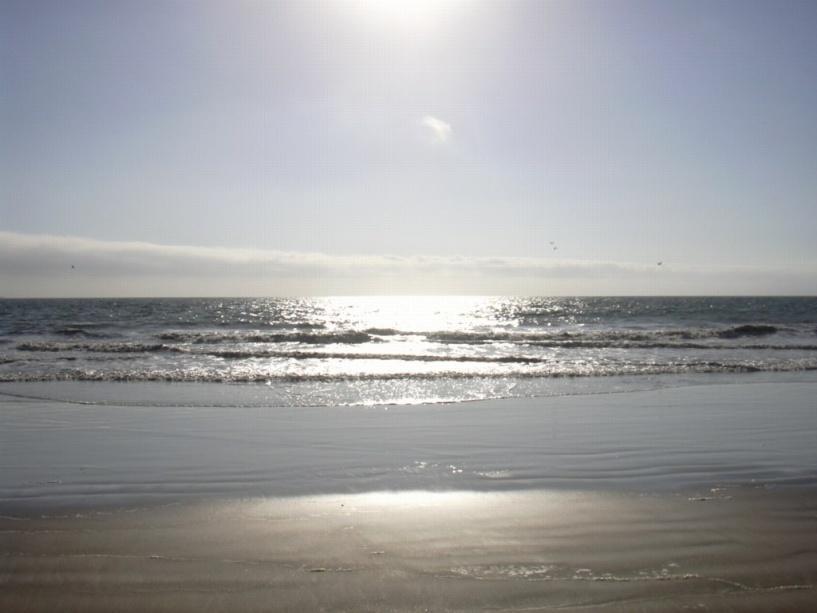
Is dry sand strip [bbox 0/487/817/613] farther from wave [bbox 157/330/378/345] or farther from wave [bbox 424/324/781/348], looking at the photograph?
wave [bbox 424/324/781/348]

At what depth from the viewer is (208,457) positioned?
25.5 feet

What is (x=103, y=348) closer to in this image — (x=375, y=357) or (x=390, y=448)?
(x=375, y=357)

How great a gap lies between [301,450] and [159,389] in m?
7.43

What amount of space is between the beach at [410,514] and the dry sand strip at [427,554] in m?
0.02

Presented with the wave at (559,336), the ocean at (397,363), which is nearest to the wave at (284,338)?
the ocean at (397,363)

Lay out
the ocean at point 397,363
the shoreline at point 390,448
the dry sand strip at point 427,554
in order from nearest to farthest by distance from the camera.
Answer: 1. the dry sand strip at point 427,554
2. the shoreline at point 390,448
3. the ocean at point 397,363

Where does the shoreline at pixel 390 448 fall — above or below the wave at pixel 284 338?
above

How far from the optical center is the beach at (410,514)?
13.5ft

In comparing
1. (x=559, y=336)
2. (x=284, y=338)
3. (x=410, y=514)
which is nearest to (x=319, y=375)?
(x=410, y=514)

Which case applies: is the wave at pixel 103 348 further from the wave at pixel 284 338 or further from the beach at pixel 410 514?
the beach at pixel 410 514

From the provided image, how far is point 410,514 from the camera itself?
5609 mm

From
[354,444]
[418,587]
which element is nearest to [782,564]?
[418,587]

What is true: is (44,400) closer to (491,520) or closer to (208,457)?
(208,457)

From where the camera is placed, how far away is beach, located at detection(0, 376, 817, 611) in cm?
411
